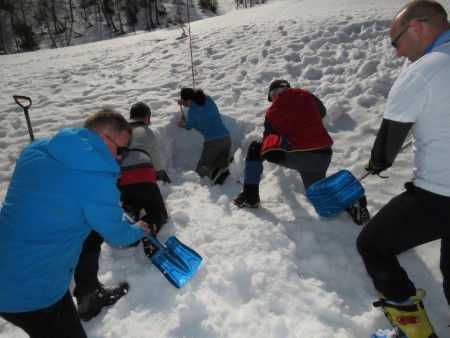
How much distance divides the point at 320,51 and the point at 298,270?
18.5 feet

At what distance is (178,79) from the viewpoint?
7.41 meters

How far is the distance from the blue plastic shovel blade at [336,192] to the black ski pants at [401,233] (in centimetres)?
115

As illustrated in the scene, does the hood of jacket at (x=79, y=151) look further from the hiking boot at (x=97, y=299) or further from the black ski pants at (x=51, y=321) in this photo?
the hiking boot at (x=97, y=299)

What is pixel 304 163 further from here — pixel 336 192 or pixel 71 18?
pixel 71 18

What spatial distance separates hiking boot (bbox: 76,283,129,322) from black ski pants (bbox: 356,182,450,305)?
6.27ft

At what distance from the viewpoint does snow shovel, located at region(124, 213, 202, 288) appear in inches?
110

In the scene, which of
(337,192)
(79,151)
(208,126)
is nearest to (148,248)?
(79,151)

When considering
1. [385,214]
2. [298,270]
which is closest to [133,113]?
[298,270]

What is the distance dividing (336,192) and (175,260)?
1.75 metres

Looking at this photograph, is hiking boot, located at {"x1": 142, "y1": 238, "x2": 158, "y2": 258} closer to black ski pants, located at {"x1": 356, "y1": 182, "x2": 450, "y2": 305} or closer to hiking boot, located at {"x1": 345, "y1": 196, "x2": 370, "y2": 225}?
black ski pants, located at {"x1": 356, "y1": 182, "x2": 450, "y2": 305}

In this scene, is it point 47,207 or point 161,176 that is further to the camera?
point 161,176

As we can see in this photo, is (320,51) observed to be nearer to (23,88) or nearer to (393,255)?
(393,255)

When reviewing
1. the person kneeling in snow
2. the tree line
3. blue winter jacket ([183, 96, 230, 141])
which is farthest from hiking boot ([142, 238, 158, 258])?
the tree line

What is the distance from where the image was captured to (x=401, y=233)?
6.65ft
